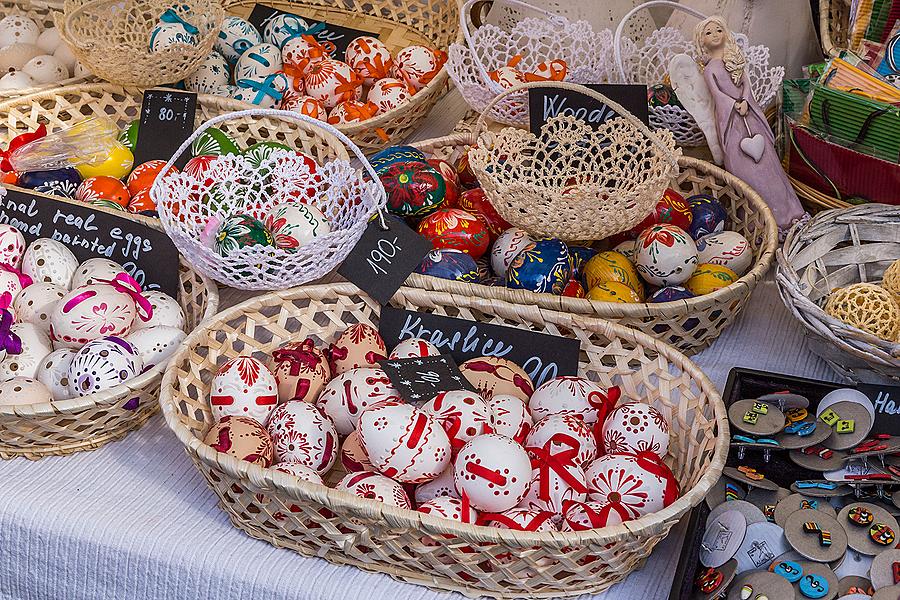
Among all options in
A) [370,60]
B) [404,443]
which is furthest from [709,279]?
[370,60]

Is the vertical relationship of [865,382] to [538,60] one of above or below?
below

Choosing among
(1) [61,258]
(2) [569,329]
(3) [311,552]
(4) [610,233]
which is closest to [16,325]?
(1) [61,258]

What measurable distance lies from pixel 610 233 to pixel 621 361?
1.09 ft

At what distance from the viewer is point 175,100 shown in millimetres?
1969

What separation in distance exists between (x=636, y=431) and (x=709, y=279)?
17.0 inches

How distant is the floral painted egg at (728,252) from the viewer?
5.28 feet

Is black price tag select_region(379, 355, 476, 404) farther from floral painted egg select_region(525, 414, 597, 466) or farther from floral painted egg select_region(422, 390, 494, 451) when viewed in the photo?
floral painted egg select_region(525, 414, 597, 466)

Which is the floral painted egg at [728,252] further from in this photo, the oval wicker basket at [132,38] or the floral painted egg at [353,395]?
the oval wicker basket at [132,38]

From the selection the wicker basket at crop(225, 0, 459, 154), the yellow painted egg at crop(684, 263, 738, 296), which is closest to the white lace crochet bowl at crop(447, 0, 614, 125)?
the wicker basket at crop(225, 0, 459, 154)

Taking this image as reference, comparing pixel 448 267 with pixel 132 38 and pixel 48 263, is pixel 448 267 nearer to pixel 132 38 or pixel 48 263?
pixel 48 263

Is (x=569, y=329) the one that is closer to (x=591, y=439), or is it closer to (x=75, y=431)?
A: (x=591, y=439)

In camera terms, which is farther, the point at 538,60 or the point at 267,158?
the point at 538,60

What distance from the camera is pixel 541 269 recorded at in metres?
1.52

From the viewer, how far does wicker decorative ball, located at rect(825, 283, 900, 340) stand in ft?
4.56
